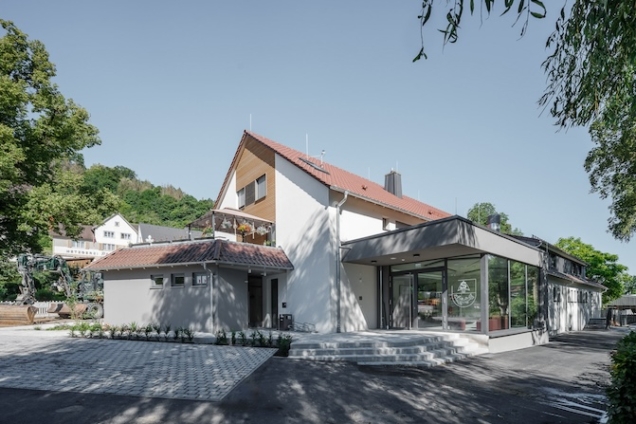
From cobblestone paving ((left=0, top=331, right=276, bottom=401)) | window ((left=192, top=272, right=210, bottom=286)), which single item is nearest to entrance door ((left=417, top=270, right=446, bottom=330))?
cobblestone paving ((left=0, top=331, right=276, bottom=401))

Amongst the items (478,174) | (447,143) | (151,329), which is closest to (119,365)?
(151,329)

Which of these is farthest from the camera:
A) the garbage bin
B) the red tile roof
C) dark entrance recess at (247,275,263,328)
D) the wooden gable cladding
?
the wooden gable cladding

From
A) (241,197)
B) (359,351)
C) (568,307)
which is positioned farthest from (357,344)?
(568,307)

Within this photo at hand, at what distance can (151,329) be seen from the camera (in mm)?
14781

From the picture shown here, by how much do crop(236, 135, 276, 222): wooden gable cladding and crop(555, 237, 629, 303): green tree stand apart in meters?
36.1

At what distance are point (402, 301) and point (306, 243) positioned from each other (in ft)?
14.5

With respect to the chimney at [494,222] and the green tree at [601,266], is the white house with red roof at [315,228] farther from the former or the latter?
the green tree at [601,266]

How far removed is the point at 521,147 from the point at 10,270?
120 ft

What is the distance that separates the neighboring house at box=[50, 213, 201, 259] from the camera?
5619 centimetres

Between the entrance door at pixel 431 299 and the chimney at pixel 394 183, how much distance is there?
6945 millimetres

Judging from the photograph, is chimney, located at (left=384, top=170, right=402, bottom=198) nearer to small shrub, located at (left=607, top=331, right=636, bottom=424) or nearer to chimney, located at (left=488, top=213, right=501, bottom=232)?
chimney, located at (left=488, top=213, right=501, bottom=232)

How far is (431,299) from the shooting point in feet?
48.8

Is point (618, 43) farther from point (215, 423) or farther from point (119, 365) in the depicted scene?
point (119, 365)

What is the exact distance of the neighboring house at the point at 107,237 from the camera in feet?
184
